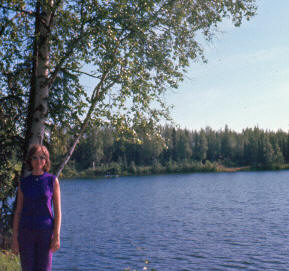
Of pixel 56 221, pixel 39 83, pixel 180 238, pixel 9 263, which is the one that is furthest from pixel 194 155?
pixel 56 221

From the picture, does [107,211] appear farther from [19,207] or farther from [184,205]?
[19,207]

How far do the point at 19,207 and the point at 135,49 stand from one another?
17.1 feet

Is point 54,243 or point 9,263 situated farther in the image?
point 9,263

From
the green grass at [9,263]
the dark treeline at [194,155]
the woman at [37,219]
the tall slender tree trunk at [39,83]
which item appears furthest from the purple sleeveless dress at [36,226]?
the dark treeline at [194,155]

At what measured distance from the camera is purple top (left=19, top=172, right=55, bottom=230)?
4.84 m

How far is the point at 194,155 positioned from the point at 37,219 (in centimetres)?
13283

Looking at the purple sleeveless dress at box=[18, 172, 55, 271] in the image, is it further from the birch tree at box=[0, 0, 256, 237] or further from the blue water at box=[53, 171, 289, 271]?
the blue water at box=[53, 171, 289, 271]

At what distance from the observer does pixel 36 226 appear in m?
4.82

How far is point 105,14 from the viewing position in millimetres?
7793

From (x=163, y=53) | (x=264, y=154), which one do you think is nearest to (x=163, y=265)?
(x=163, y=53)

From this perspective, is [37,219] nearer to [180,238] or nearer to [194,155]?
[180,238]

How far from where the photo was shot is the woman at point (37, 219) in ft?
15.9

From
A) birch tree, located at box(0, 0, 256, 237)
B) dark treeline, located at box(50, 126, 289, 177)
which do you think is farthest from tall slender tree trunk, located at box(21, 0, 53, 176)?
dark treeline, located at box(50, 126, 289, 177)

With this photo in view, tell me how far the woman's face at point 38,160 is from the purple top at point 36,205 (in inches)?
5.8
